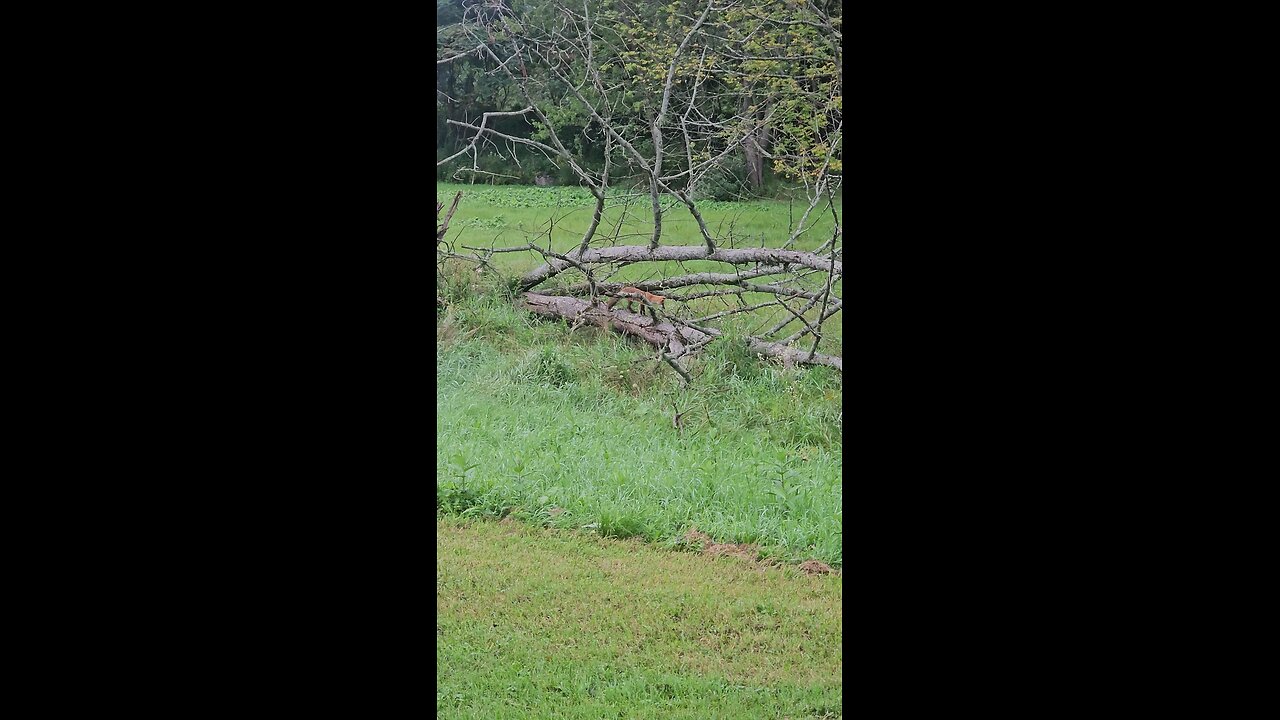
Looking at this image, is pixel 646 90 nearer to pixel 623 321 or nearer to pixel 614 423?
pixel 623 321

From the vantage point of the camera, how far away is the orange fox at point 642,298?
224 inches

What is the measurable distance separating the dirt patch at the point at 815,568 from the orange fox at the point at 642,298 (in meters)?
1.84

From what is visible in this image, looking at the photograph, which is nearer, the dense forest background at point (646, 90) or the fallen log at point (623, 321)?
the fallen log at point (623, 321)

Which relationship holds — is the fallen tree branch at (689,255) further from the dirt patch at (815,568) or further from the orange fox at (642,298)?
the dirt patch at (815,568)

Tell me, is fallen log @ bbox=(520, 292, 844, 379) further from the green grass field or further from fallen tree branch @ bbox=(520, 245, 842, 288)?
fallen tree branch @ bbox=(520, 245, 842, 288)

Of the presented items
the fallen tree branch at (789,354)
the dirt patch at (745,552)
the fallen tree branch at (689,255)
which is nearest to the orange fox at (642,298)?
the fallen tree branch at (689,255)
